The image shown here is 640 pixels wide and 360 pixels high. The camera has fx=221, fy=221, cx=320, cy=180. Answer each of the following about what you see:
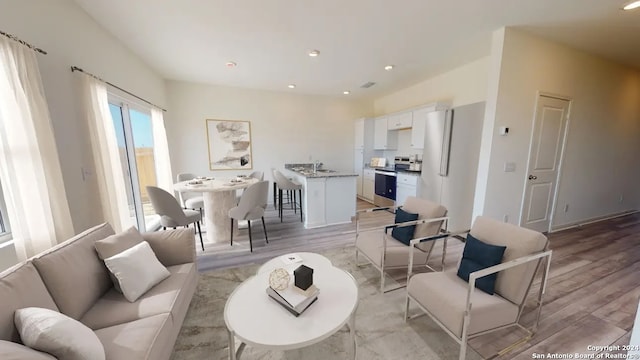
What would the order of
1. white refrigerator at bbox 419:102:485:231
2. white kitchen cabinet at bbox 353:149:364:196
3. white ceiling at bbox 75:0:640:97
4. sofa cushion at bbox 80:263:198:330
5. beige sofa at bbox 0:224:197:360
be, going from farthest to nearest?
white kitchen cabinet at bbox 353:149:364:196
white refrigerator at bbox 419:102:485:231
white ceiling at bbox 75:0:640:97
sofa cushion at bbox 80:263:198:330
beige sofa at bbox 0:224:197:360

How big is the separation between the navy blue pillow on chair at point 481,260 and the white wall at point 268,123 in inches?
175

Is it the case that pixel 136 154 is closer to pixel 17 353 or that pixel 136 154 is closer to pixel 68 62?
pixel 68 62

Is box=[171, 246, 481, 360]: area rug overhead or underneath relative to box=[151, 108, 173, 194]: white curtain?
underneath

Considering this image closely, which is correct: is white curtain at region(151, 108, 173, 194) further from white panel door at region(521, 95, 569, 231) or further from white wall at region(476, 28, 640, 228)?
white panel door at region(521, 95, 569, 231)

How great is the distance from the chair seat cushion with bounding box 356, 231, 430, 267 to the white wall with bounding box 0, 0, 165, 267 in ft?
9.08

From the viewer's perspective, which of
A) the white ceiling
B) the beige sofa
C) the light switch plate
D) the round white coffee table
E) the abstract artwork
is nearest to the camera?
the beige sofa

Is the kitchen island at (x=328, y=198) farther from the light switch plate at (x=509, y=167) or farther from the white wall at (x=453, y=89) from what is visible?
the white wall at (x=453, y=89)

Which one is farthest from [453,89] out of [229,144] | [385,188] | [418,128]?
[229,144]

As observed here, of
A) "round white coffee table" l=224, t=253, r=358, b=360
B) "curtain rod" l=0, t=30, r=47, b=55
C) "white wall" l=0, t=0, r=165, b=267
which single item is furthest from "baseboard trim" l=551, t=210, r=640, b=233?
"curtain rod" l=0, t=30, r=47, b=55

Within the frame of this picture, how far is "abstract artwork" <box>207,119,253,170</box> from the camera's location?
4.90 meters

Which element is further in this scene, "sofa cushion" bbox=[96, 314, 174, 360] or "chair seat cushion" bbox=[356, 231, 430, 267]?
"chair seat cushion" bbox=[356, 231, 430, 267]

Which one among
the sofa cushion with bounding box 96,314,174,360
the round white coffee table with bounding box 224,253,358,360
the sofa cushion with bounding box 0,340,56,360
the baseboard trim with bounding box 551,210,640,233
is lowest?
the baseboard trim with bounding box 551,210,640,233

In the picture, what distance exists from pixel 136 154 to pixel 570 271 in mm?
5827

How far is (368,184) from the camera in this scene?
18.5ft
